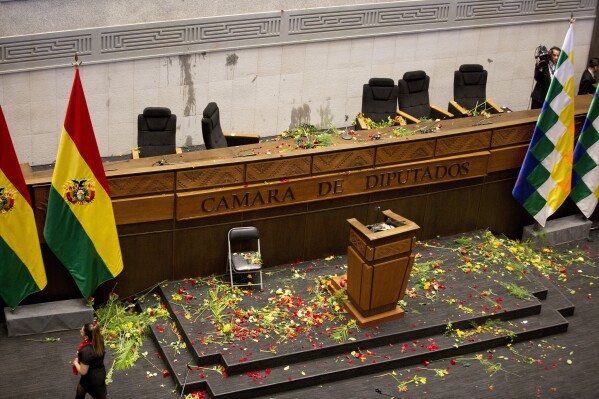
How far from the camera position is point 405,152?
11.1 metres

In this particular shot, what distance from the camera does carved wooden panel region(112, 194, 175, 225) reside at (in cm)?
997

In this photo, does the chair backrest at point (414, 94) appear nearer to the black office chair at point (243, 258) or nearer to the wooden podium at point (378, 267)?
the wooden podium at point (378, 267)

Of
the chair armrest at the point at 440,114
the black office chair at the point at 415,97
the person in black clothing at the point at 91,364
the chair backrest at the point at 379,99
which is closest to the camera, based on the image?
the person in black clothing at the point at 91,364

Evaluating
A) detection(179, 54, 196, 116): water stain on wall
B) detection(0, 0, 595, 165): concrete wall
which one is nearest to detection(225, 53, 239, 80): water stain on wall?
detection(0, 0, 595, 165): concrete wall

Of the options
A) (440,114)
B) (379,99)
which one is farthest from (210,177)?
(440,114)

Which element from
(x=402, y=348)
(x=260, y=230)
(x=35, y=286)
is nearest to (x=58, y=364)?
(x=35, y=286)

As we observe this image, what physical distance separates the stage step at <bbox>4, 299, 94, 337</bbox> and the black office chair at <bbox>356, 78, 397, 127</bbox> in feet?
15.8

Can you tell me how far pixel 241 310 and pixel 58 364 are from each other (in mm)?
1857

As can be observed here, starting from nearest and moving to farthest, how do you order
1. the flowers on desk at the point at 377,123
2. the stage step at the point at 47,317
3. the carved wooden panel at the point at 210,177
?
the stage step at the point at 47,317 < the carved wooden panel at the point at 210,177 < the flowers on desk at the point at 377,123

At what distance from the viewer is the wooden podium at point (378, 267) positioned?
9.70m

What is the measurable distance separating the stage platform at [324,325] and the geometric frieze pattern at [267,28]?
3706mm

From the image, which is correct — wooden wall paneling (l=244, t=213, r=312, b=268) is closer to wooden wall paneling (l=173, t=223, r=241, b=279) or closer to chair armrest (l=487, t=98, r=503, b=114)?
wooden wall paneling (l=173, t=223, r=241, b=279)

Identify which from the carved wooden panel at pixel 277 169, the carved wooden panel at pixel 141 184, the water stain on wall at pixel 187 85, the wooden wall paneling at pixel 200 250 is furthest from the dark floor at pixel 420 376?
the water stain on wall at pixel 187 85

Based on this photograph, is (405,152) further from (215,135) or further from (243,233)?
(215,135)
